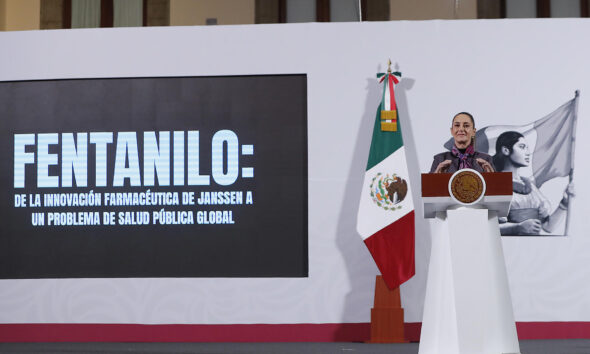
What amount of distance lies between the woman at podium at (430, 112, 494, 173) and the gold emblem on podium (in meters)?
2.27

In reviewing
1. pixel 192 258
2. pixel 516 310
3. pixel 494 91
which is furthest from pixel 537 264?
pixel 192 258

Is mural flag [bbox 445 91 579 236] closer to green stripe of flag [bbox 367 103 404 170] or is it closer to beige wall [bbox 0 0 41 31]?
green stripe of flag [bbox 367 103 404 170]

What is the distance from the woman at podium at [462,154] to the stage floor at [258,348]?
5.83 feet

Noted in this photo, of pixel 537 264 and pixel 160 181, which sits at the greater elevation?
pixel 160 181

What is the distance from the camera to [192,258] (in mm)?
9844

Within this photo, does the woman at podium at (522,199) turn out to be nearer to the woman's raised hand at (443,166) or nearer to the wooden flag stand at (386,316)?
the woman's raised hand at (443,166)

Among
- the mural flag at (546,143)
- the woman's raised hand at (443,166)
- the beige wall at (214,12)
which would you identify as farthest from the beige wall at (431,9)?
the woman's raised hand at (443,166)

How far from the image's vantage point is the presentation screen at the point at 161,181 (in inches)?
387

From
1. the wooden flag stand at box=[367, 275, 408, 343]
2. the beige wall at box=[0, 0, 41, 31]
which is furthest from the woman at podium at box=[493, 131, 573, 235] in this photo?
the beige wall at box=[0, 0, 41, 31]

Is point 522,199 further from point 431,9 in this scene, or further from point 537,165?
point 431,9

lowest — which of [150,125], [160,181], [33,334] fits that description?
[33,334]

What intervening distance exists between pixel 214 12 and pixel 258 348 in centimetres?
740

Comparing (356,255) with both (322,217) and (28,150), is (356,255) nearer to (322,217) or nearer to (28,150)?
(322,217)

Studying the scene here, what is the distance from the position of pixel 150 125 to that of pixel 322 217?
215 cm
